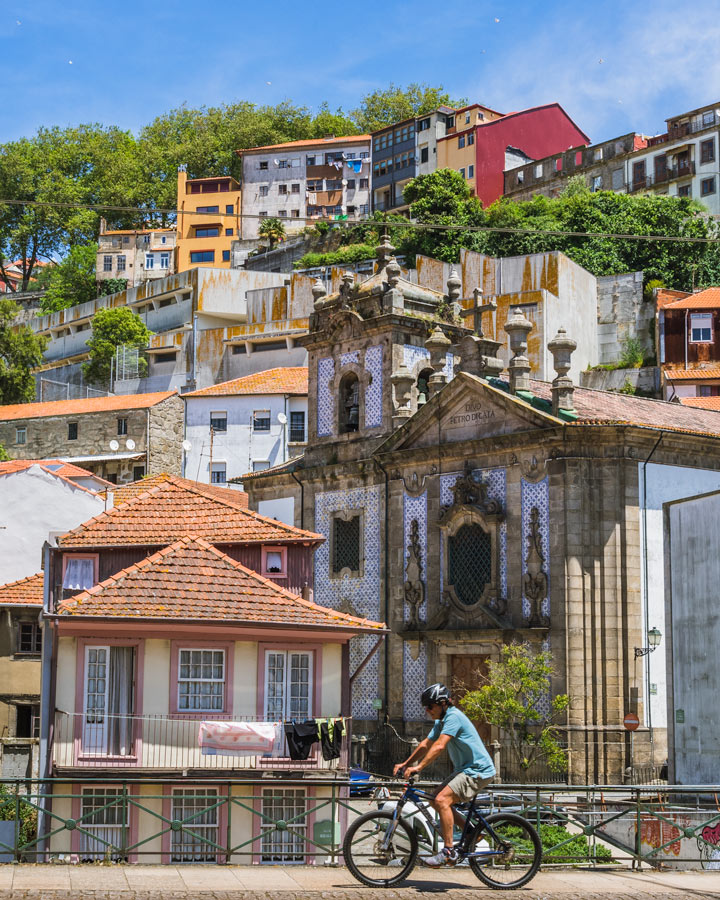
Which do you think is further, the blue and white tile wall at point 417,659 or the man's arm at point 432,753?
the blue and white tile wall at point 417,659

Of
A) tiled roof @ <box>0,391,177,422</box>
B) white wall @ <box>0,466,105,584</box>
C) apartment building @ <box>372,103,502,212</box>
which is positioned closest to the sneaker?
white wall @ <box>0,466,105,584</box>

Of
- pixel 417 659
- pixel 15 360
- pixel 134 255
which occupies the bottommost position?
pixel 417 659

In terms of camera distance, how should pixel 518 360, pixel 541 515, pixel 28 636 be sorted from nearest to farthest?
pixel 541 515, pixel 518 360, pixel 28 636

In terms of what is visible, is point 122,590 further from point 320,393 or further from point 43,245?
point 43,245

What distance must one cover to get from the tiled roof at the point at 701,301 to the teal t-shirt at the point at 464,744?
51263 mm

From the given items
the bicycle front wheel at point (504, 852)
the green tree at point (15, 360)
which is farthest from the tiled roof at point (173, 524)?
the green tree at point (15, 360)

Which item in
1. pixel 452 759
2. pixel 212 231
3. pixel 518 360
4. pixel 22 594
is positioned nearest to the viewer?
pixel 452 759

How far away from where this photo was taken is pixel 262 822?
20.9 m

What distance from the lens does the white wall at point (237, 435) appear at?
199ft

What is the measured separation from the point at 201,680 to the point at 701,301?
44.5 metres

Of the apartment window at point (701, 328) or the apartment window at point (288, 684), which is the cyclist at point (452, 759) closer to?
the apartment window at point (288, 684)

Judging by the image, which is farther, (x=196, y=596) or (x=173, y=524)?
(x=173, y=524)

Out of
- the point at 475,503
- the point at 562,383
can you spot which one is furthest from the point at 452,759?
the point at 475,503

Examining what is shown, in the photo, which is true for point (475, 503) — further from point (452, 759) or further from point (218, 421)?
point (218, 421)
